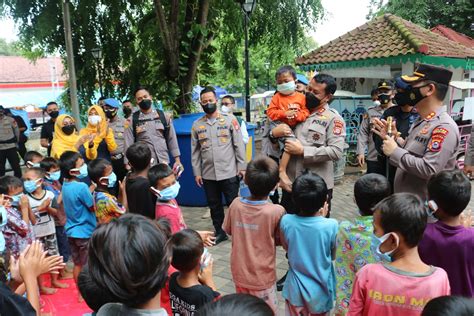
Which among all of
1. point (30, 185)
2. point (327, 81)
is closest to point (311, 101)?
point (327, 81)

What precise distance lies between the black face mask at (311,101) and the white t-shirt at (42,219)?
2499 mm

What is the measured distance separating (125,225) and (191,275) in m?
0.72

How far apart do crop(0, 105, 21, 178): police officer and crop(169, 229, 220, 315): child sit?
6.49 meters

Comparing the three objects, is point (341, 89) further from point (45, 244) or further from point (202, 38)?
point (45, 244)

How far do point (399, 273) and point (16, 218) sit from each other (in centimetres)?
276

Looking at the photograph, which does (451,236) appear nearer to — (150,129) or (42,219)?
(42,219)

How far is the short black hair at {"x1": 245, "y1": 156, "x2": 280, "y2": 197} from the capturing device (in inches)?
102

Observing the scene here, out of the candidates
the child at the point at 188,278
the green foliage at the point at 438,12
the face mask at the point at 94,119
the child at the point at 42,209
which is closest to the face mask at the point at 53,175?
Result: the child at the point at 42,209

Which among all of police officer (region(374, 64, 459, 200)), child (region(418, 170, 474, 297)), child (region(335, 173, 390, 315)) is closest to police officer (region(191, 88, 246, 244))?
police officer (region(374, 64, 459, 200))

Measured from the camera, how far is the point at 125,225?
4.25 feet

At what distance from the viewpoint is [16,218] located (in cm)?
305

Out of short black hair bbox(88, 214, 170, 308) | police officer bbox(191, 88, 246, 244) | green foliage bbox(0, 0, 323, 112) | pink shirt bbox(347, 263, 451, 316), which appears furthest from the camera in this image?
green foliage bbox(0, 0, 323, 112)

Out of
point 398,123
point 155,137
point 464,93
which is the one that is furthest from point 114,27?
point 464,93

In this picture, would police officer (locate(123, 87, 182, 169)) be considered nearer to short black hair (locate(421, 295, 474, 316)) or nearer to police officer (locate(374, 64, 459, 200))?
police officer (locate(374, 64, 459, 200))
